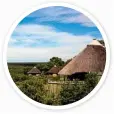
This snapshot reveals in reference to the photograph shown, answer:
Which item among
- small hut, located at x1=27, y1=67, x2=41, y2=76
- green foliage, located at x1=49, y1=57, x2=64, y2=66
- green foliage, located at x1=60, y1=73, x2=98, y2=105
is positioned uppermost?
green foliage, located at x1=49, y1=57, x2=64, y2=66

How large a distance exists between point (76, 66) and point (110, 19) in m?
0.38

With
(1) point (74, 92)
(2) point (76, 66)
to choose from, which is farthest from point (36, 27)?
(1) point (74, 92)

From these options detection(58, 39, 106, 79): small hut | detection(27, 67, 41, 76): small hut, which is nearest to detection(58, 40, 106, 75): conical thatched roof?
detection(58, 39, 106, 79): small hut

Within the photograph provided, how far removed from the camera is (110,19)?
1992 millimetres

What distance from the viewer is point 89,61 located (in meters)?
1.96

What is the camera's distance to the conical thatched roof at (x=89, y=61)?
1955 mm

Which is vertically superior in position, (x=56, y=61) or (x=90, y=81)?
(x=56, y=61)

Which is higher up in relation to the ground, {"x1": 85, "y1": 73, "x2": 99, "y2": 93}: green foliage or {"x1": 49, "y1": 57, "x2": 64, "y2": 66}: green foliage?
{"x1": 49, "y1": 57, "x2": 64, "y2": 66}: green foliage

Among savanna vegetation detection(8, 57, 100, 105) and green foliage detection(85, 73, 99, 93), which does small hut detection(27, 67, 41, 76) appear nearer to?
savanna vegetation detection(8, 57, 100, 105)

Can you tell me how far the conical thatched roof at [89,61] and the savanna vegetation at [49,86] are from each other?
0.14 feet

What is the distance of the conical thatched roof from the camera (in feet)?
6.41

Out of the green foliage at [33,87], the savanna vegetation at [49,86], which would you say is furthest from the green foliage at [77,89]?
the green foliage at [33,87]

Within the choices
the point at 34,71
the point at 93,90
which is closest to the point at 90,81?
the point at 93,90

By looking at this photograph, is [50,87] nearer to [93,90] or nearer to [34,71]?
[34,71]
